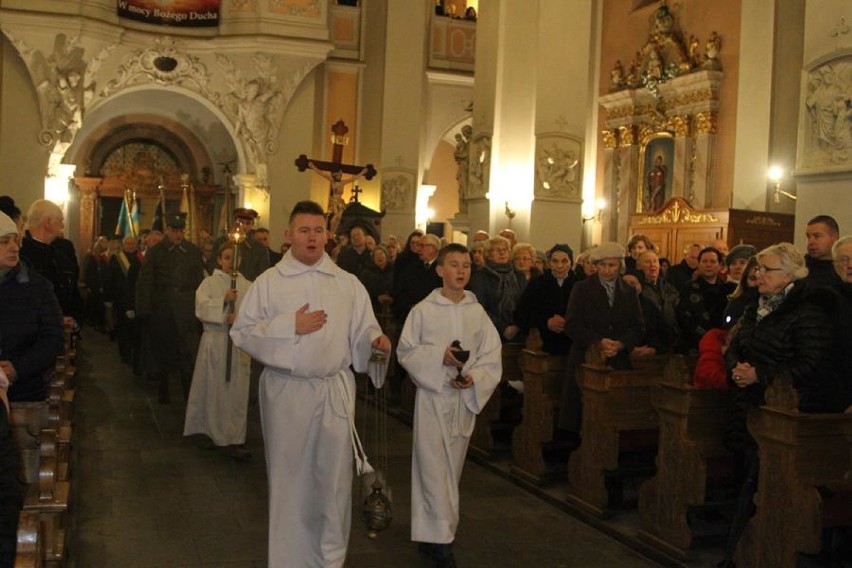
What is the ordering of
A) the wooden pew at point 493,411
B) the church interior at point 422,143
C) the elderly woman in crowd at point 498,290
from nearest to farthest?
the church interior at point 422,143, the wooden pew at point 493,411, the elderly woman in crowd at point 498,290

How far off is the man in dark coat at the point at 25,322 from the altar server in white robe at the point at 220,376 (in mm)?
3005

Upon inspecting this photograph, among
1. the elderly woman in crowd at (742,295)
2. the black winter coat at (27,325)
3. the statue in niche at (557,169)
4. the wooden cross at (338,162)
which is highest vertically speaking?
the wooden cross at (338,162)

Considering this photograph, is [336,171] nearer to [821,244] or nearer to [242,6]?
[242,6]

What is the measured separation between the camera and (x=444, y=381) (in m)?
5.77

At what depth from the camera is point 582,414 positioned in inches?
279

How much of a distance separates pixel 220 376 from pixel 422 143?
14561 mm

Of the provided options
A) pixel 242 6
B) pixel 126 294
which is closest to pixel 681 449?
pixel 126 294

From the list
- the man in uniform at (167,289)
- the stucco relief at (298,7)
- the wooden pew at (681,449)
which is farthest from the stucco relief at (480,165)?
the wooden pew at (681,449)

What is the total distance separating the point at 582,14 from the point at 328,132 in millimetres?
8778

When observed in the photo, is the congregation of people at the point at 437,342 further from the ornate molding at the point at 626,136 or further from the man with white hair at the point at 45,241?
the ornate molding at the point at 626,136

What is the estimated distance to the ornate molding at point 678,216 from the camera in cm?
1700

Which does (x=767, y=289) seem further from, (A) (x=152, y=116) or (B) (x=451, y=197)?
(B) (x=451, y=197)

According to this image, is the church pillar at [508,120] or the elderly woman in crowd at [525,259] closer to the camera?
the elderly woman in crowd at [525,259]

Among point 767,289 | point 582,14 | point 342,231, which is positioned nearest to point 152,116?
point 342,231
